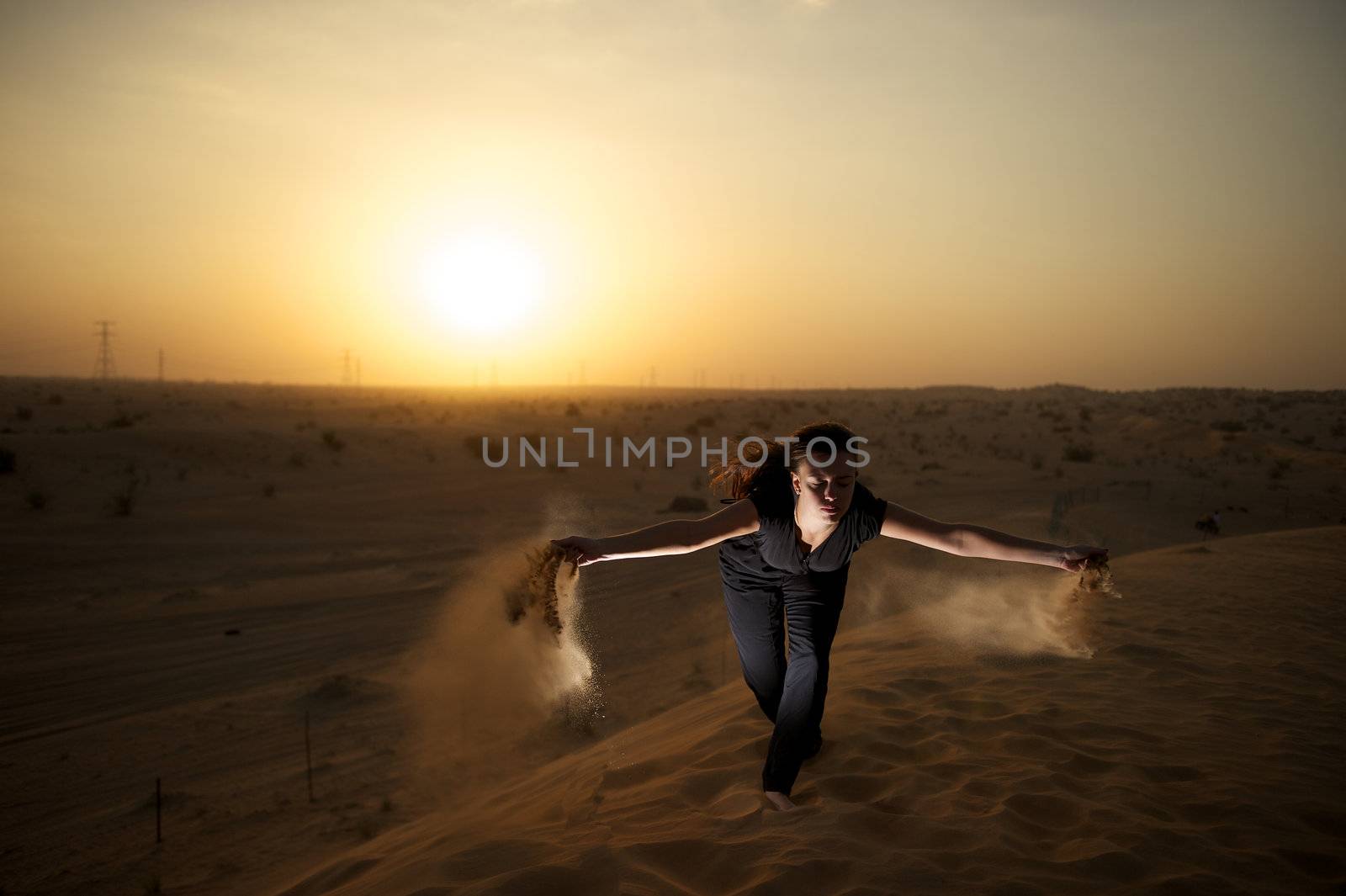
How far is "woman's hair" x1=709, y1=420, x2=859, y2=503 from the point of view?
3910 mm

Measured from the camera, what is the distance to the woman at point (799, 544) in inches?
153

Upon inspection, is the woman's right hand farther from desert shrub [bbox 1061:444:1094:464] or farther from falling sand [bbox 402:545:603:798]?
desert shrub [bbox 1061:444:1094:464]

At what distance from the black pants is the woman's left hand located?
115 centimetres

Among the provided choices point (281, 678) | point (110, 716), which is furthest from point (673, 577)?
point (110, 716)

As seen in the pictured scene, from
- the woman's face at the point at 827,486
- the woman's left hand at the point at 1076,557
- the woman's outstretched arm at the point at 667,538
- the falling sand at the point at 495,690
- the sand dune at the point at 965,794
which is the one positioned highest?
the woman's face at the point at 827,486

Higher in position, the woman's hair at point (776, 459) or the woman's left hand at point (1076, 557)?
the woman's hair at point (776, 459)

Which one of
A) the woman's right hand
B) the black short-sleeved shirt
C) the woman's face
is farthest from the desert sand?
the woman's face

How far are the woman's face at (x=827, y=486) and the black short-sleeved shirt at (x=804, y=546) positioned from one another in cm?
10

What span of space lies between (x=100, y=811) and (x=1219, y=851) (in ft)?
24.6

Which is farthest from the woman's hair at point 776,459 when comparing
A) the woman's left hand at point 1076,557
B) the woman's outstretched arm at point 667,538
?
the woman's left hand at point 1076,557

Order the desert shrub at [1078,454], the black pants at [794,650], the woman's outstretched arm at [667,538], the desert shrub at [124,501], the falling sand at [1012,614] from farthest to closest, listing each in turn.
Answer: the desert shrub at [1078,454], the desert shrub at [124,501], the falling sand at [1012,614], the black pants at [794,650], the woman's outstretched arm at [667,538]

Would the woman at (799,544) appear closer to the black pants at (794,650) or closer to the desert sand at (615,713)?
the black pants at (794,650)

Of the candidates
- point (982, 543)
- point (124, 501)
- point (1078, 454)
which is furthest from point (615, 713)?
point (1078, 454)

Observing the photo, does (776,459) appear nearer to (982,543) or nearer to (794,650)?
(794,650)
